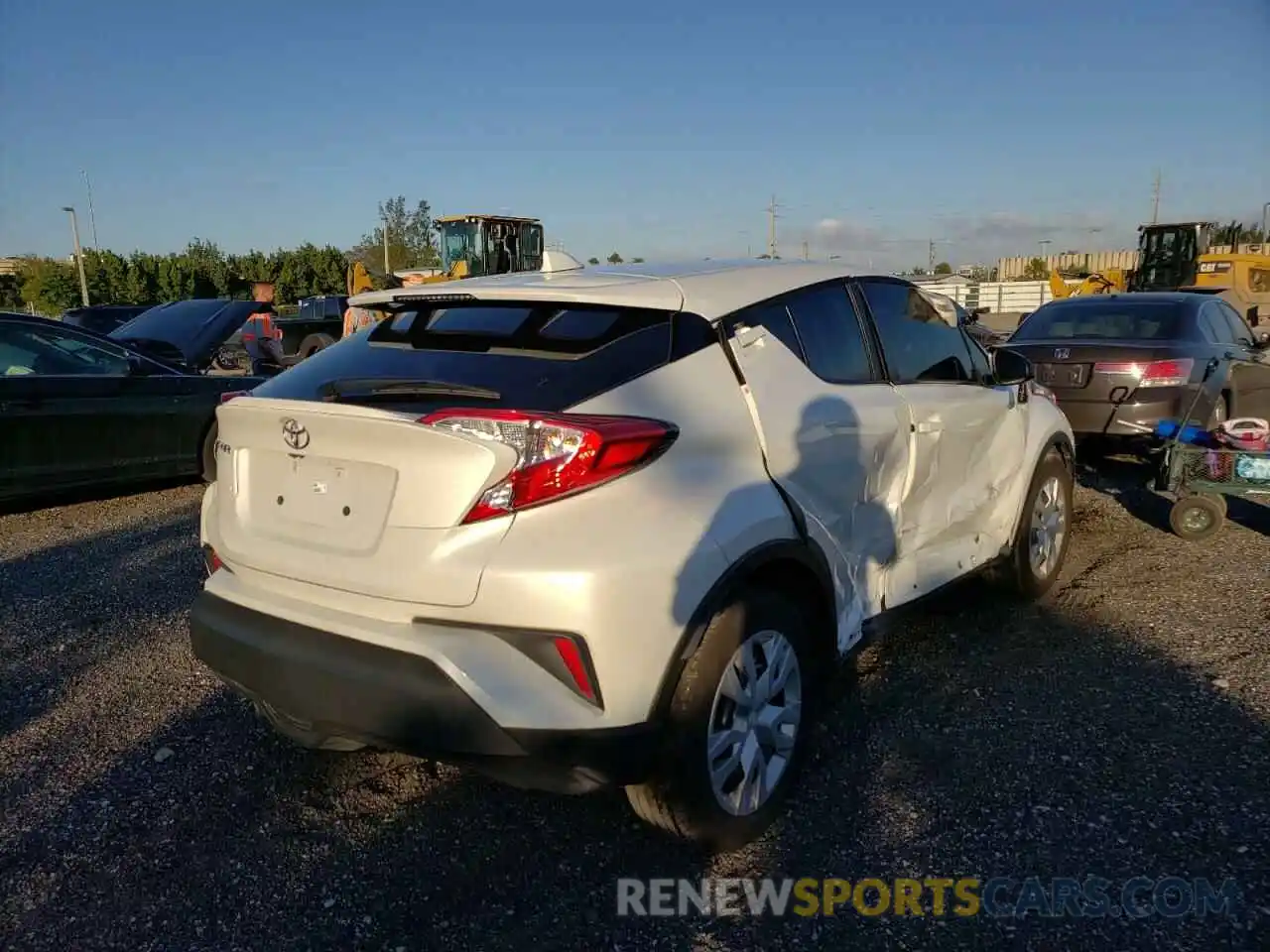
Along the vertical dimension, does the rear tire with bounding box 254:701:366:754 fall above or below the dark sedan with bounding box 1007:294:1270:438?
below

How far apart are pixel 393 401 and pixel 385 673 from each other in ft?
2.32

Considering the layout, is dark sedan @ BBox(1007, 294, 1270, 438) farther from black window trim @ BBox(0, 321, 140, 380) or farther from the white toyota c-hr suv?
black window trim @ BBox(0, 321, 140, 380)

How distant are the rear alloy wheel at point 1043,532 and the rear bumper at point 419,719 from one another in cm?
290

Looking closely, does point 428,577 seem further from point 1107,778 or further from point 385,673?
point 1107,778

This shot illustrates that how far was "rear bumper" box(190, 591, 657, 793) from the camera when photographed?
2.30 metres

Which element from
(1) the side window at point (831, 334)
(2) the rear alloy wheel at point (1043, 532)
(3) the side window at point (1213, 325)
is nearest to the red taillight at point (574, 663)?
(1) the side window at point (831, 334)

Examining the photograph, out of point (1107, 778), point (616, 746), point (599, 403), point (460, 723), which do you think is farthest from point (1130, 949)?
point (599, 403)

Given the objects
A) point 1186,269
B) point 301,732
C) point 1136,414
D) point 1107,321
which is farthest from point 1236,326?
point 1186,269

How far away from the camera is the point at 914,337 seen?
3.96m

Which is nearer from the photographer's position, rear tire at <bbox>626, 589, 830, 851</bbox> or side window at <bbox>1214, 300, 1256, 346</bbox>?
rear tire at <bbox>626, 589, 830, 851</bbox>

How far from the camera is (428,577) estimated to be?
2379 mm

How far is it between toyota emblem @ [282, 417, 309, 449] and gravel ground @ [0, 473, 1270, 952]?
3.96ft

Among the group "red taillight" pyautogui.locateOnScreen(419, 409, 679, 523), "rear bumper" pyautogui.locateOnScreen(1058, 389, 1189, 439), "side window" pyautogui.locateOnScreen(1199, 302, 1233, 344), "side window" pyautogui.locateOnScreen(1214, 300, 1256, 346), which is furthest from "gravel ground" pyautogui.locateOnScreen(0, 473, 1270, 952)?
"side window" pyautogui.locateOnScreen(1214, 300, 1256, 346)

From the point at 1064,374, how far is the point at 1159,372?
65 cm
